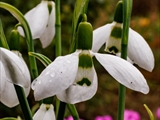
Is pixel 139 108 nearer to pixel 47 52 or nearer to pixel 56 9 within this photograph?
pixel 47 52

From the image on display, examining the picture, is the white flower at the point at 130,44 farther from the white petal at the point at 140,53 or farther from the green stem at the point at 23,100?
the green stem at the point at 23,100

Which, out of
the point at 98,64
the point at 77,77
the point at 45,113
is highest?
the point at 77,77

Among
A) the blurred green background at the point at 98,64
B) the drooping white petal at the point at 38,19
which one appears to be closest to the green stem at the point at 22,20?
the drooping white petal at the point at 38,19

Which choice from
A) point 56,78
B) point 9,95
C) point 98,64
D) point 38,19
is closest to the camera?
point 56,78

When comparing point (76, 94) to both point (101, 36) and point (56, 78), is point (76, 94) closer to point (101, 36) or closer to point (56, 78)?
point (56, 78)

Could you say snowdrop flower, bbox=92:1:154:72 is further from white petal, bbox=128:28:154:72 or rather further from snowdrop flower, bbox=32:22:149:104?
snowdrop flower, bbox=32:22:149:104

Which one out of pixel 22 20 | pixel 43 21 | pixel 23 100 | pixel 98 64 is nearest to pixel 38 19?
pixel 43 21
